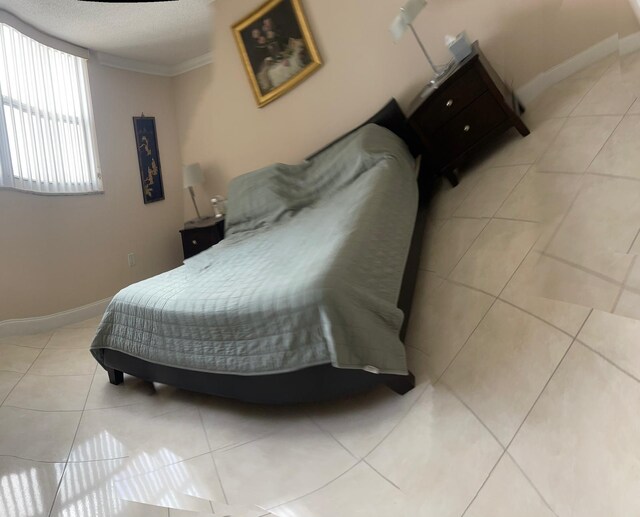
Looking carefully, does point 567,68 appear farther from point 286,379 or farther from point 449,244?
point 286,379

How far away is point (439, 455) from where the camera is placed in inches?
32.5

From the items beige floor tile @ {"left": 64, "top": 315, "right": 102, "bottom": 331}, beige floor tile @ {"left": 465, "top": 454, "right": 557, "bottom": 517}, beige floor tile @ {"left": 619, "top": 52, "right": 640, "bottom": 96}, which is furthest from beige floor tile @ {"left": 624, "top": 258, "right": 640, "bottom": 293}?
beige floor tile @ {"left": 64, "top": 315, "right": 102, "bottom": 331}

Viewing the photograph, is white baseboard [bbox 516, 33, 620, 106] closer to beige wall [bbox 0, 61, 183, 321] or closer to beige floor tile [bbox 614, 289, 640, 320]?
beige floor tile [bbox 614, 289, 640, 320]

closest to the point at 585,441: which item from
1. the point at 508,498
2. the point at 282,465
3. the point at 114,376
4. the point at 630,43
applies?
the point at 508,498

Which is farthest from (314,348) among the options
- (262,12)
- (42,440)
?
(262,12)

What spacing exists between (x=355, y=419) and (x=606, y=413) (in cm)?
60

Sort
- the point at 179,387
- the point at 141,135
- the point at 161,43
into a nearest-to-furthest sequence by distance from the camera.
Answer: the point at 179,387 → the point at 161,43 → the point at 141,135

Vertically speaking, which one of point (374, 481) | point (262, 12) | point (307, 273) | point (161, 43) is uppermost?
point (262, 12)

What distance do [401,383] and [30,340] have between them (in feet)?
6.34

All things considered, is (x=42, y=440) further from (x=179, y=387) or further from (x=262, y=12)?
(x=262, y=12)

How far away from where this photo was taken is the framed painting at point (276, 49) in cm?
196

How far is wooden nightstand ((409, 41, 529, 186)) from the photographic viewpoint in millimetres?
1898

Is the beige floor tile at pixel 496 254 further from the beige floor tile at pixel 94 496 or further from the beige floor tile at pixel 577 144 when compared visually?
the beige floor tile at pixel 94 496

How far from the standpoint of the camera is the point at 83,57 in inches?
74.2
